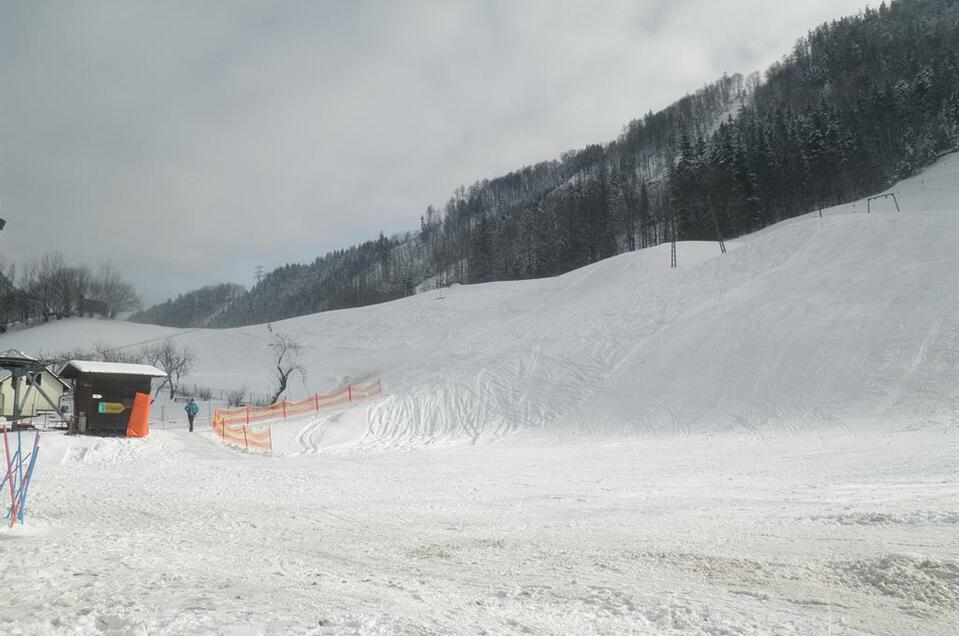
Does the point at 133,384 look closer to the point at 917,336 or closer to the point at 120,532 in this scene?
the point at 120,532

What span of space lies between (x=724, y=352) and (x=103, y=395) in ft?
84.8

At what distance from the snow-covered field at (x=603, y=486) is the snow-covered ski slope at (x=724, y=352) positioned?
144 mm

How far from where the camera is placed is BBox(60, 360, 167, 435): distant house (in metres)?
22.0

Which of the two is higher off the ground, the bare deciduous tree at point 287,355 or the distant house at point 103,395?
the bare deciduous tree at point 287,355

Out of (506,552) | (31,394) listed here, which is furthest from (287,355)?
(506,552)

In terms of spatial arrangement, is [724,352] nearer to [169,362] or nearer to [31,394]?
[31,394]

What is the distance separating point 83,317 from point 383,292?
46.1 meters

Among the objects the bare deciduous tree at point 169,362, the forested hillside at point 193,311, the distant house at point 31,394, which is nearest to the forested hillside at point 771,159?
the bare deciduous tree at point 169,362

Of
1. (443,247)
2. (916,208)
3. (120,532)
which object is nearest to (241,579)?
(120,532)

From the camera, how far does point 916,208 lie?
5294 centimetres

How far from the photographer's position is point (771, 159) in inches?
2899

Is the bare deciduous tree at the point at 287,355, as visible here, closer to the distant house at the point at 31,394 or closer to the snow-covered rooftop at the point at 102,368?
the distant house at the point at 31,394

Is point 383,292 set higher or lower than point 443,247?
lower

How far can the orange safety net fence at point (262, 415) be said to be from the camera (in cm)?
2206
